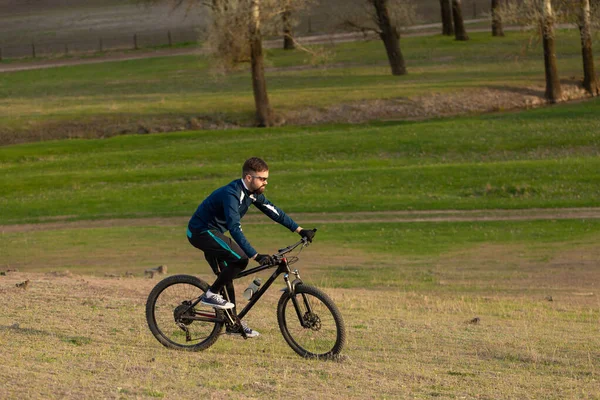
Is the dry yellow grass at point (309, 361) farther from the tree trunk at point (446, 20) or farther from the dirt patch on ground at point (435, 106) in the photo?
the tree trunk at point (446, 20)

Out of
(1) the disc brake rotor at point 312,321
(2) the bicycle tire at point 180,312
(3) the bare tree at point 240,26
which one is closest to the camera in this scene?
(1) the disc brake rotor at point 312,321

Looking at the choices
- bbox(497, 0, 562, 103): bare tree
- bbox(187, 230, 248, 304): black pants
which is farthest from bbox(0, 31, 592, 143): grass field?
bbox(187, 230, 248, 304): black pants

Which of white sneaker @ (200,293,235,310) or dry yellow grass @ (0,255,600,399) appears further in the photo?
white sneaker @ (200,293,235,310)

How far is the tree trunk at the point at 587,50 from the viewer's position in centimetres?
4391

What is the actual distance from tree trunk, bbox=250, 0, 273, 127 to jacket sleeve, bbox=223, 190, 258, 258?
115 ft

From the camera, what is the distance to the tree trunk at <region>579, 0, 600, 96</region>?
4391cm

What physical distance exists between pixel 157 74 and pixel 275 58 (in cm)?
988

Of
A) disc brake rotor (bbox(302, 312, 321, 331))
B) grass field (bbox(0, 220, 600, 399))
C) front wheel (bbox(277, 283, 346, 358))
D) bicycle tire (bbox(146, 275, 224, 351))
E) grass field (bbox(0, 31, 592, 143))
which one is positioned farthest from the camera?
grass field (bbox(0, 31, 592, 143))

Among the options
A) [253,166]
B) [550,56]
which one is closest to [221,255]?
[253,166]

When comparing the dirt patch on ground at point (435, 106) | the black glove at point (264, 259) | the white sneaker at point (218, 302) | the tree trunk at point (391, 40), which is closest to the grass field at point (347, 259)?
the white sneaker at point (218, 302)

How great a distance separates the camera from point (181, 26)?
100500 millimetres

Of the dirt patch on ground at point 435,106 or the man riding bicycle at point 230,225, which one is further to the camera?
the dirt patch on ground at point 435,106

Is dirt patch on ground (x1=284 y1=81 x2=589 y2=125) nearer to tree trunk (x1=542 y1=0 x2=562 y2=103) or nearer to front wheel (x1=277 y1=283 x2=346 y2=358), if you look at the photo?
tree trunk (x1=542 y1=0 x2=562 y2=103)

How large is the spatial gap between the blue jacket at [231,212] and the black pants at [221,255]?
83 mm
